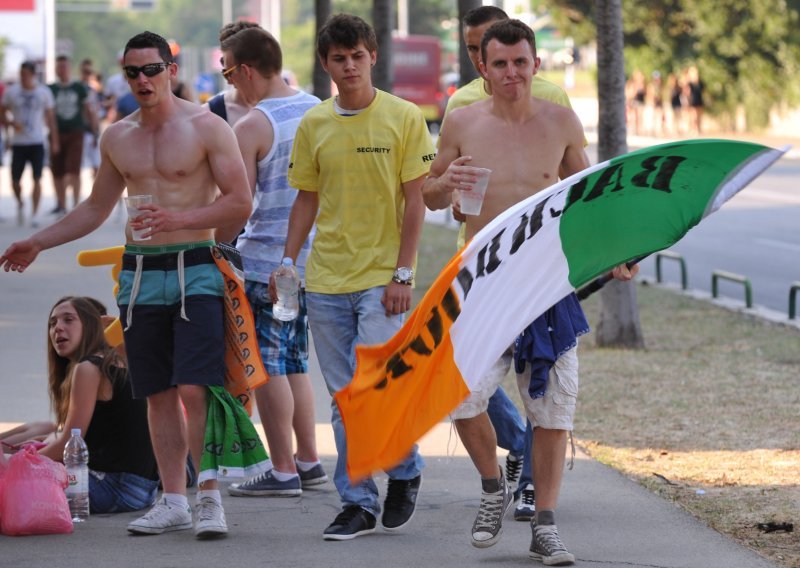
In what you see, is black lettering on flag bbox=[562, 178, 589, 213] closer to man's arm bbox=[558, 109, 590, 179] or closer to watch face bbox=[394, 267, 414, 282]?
man's arm bbox=[558, 109, 590, 179]

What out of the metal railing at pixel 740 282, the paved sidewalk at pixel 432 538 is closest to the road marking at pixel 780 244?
the metal railing at pixel 740 282

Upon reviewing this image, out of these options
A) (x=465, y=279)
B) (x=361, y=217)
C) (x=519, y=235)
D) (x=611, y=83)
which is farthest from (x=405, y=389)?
Answer: (x=611, y=83)

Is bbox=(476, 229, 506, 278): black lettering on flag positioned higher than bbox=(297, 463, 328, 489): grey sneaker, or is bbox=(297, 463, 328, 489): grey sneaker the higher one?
bbox=(476, 229, 506, 278): black lettering on flag

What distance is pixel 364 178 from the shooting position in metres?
6.42

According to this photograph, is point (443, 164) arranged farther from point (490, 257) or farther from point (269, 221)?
point (269, 221)

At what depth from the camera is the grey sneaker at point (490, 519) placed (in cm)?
598

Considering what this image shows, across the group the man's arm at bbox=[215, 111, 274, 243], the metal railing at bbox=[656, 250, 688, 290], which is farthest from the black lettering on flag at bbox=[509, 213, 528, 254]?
the metal railing at bbox=[656, 250, 688, 290]

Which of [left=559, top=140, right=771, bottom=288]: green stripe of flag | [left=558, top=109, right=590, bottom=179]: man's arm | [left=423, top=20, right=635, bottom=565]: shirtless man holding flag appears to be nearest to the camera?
[left=559, top=140, right=771, bottom=288]: green stripe of flag

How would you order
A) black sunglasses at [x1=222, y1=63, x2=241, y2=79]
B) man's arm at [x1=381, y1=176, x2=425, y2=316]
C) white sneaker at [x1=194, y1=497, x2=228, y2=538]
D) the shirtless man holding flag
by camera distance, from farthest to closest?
Result: black sunglasses at [x1=222, y1=63, x2=241, y2=79]
man's arm at [x1=381, y1=176, x2=425, y2=316]
white sneaker at [x1=194, y1=497, x2=228, y2=538]
the shirtless man holding flag

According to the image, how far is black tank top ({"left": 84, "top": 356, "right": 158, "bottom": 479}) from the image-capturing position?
6875 mm

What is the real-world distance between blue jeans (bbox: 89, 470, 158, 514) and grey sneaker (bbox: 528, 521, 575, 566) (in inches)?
73.8

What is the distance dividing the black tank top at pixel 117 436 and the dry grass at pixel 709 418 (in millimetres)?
2332

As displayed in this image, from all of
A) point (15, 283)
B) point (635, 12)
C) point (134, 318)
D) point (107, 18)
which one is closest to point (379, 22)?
point (15, 283)

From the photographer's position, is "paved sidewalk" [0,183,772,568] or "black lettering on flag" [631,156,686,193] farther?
"paved sidewalk" [0,183,772,568]
